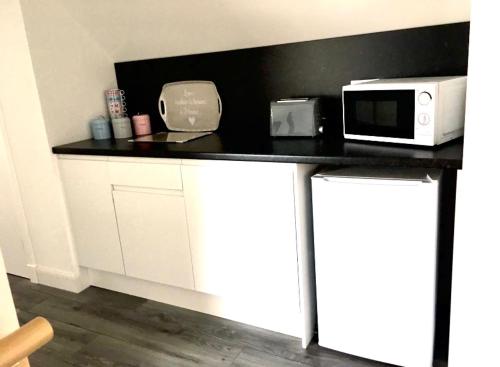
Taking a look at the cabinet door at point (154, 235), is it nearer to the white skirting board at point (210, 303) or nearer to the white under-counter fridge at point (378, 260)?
the white skirting board at point (210, 303)

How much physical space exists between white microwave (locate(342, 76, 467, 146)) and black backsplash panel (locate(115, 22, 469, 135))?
0.25m

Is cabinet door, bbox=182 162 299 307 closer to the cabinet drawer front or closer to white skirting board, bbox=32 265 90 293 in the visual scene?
the cabinet drawer front

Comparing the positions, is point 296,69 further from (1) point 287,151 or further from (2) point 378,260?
(2) point 378,260

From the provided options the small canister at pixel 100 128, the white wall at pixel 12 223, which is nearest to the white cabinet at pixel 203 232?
the small canister at pixel 100 128

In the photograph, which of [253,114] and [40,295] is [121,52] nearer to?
[253,114]

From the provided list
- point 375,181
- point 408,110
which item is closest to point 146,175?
point 375,181

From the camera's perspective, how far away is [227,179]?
2.00m

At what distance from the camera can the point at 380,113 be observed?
5.94 feet

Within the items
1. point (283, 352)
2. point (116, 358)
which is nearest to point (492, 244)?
Result: point (283, 352)

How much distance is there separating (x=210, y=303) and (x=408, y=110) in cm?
140

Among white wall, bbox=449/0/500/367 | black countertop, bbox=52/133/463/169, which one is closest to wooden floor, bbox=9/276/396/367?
white wall, bbox=449/0/500/367

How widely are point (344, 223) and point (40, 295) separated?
199cm

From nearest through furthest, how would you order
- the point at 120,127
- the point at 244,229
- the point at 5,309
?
the point at 5,309 → the point at 244,229 → the point at 120,127

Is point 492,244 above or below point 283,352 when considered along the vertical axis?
above
